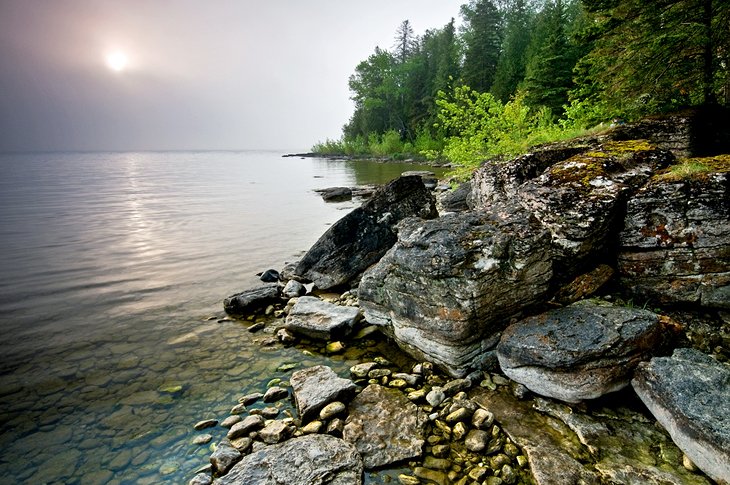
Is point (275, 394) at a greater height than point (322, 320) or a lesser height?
lesser

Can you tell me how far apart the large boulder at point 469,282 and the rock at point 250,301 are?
397 centimetres

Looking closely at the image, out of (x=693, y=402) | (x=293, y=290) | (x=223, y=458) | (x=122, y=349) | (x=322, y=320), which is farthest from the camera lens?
(x=293, y=290)

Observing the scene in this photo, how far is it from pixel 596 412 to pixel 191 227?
58.9 feet

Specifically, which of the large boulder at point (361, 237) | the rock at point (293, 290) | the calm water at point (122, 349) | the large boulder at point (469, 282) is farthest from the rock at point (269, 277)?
the large boulder at point (469, 282)

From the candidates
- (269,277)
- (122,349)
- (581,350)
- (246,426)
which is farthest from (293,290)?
(581,350)

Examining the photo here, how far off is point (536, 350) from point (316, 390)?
3.12m

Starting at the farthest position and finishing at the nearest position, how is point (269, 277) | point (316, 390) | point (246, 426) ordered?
point (269, 277) → point (316, 390) → point (246, 426)

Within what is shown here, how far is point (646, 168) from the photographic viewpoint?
6059mm

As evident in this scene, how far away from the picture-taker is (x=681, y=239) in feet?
16.9

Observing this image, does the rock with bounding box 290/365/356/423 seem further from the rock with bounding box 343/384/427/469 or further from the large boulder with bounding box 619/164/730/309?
the large boulder with bounding box 619/164/730/309

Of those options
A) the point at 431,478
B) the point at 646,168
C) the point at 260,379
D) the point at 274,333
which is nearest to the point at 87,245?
the point at 274,333

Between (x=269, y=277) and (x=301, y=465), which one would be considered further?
(x=269, y=277)

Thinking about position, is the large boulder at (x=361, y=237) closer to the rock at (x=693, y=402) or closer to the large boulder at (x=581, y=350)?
the large boulder at (x=581, y=350)

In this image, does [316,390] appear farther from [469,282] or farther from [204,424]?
[469,282]
